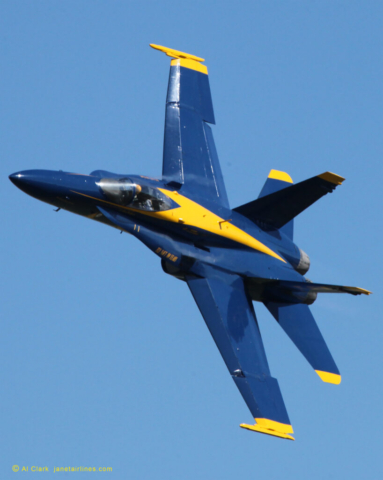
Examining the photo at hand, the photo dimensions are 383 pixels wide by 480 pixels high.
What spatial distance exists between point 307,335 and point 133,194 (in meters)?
7.09

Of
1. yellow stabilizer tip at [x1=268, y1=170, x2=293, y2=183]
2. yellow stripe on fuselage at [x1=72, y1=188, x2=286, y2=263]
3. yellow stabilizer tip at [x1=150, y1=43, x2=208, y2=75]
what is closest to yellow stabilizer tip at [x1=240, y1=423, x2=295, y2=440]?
yellow stripe on fuselage at [x1=72, y1=188, x2=286, y2=263]

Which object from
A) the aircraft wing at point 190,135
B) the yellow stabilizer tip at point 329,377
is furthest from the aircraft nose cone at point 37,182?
the yellow stabilizer tip at point 329,377

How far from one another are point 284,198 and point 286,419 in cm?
691

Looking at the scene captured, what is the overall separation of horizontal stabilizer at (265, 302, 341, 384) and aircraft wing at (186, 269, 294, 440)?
1.05 metres

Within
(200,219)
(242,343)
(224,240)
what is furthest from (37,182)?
(242,343)

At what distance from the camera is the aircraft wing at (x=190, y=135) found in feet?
102

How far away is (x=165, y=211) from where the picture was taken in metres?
29.0

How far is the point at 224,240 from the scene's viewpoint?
30.0m

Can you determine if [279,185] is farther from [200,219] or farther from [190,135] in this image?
[200,219]

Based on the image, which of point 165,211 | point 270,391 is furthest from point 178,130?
point 270,391

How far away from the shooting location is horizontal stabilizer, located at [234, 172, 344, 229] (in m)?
30.2

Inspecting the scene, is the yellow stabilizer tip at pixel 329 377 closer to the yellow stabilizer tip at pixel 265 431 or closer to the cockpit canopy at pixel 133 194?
the yellow stabilizer tip at pixel 265 431

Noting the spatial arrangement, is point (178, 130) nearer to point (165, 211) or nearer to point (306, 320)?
point (165, 211)

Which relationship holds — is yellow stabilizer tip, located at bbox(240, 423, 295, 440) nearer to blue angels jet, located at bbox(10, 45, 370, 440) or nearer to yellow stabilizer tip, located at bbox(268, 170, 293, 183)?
blue angels jet, located at bbox(10, 45, 370, 440)
